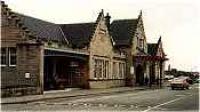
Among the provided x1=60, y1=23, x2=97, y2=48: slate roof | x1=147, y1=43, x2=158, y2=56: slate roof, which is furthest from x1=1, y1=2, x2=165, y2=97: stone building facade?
x1=147, y1=43, x2=158, y2=56: slate roof

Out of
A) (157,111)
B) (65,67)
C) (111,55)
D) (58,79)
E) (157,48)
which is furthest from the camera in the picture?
(157,48)

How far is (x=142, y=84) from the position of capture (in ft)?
216

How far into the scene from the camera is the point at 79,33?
2014 inches

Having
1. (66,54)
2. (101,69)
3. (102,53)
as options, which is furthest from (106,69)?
(66,54)

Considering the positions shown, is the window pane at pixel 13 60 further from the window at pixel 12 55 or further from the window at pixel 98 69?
A: the window at pixel 98 69

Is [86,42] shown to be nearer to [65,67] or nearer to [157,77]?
[65,67]

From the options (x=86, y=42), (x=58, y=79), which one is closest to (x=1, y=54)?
(x=58, y=79)

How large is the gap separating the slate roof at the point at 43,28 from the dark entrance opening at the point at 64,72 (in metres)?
2.20

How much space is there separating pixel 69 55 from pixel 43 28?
17.8 ft

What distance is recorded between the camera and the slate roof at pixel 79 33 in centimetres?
4881

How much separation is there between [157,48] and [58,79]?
3209cm

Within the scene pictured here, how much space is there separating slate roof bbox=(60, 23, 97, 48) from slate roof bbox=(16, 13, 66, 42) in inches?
29.2

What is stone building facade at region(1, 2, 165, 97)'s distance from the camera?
38406mm

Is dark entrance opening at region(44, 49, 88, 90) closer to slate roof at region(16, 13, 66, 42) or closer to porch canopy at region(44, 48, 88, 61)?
porch canopy at region(44, 48, 88, 61)
